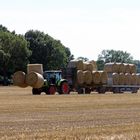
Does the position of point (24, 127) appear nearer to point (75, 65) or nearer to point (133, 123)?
point (133, 123)

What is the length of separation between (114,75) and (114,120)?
36988mm

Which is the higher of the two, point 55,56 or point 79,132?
point 55,56

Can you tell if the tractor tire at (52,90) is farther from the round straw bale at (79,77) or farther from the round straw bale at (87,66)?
the round straw bale at (87,66)

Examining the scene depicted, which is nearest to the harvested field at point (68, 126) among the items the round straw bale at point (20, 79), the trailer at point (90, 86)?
the round straw bale at point (20, 79)

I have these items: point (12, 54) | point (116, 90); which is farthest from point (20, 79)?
point (12, 54)

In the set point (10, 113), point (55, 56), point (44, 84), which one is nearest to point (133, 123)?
point (10, 113)

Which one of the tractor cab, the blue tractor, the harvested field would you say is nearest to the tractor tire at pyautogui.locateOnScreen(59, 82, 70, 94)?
the blue tractor

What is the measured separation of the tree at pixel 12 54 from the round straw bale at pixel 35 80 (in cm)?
5679

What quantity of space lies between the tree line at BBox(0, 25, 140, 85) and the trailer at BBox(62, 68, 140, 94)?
5104 cm

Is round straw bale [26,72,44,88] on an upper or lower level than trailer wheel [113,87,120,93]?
upper

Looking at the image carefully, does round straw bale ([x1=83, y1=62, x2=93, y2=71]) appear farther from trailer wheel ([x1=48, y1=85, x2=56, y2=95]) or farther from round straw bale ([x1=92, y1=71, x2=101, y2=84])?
trailer wheel ([x1=48, y1=85, x2=56, y2=95])

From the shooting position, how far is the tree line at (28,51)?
358ft

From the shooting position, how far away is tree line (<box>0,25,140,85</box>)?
10906cm

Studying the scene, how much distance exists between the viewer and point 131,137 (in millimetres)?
14977
